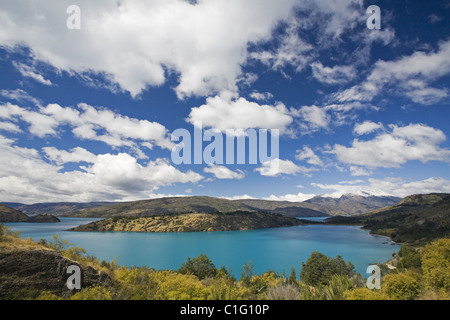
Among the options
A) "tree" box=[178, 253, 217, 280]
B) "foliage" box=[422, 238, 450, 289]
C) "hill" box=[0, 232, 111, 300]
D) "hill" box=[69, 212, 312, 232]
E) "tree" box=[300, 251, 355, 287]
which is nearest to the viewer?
"hill" box=[0, 232, 111, 300]

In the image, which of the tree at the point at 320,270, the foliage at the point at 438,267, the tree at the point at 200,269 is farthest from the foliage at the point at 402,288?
the tree at the point at 200,269

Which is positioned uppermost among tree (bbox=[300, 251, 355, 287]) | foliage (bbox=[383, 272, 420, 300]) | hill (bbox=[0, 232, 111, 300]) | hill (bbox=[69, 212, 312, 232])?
hill (bbox=[0, 232, 111, 300])

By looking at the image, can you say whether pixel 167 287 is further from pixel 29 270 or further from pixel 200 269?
pixel 200 269

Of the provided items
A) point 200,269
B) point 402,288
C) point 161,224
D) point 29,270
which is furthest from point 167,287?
point 161,224

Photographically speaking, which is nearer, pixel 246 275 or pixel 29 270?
pixel 29 270

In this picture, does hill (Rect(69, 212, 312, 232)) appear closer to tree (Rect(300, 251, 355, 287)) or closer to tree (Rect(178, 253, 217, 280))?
tree (Rect(178, 253, 217, 280))

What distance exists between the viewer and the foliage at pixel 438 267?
71.5 ft

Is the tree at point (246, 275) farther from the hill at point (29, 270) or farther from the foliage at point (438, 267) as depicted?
the hill at point (29, 270)

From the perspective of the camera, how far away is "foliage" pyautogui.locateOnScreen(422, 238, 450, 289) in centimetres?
2180

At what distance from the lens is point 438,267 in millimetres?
23656

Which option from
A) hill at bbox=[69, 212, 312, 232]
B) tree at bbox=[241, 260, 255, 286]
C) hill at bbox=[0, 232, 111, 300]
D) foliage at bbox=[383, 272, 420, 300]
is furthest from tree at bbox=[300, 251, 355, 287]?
hill at bbox=[69, 212, 312, 232]
